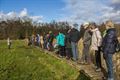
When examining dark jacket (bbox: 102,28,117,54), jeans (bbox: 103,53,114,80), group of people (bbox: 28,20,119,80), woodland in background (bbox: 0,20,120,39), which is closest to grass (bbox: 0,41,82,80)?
group of people (bbox: 28,20,119,80)

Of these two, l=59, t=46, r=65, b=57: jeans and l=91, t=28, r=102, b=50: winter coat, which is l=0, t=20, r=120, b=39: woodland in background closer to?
l=59, t=46, r=65, b=57: jeans

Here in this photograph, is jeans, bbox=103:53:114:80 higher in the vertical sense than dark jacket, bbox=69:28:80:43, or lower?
lower

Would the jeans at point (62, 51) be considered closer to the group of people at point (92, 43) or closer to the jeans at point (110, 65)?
the group of people at point (92, 43)

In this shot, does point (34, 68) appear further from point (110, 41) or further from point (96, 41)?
point (110, 41)

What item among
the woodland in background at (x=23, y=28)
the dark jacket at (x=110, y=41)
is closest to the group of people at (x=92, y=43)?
the dark jacket at (x=110, y=41)

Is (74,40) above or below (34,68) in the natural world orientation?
above

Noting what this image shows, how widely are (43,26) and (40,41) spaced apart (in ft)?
95.8

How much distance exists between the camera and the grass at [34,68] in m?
20.0

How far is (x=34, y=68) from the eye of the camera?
23.6 m

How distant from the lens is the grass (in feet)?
65.8

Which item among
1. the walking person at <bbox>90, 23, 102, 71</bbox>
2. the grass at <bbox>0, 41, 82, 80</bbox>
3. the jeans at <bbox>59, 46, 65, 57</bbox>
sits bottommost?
the grass at <bbox>0, 41, 82, 80</bbox>

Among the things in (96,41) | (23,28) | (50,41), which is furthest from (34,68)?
(23,28)

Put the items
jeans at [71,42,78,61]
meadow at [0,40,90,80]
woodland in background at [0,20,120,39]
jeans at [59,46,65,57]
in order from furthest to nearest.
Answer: woodland in background at [0,20,120,39], jeans at [59,46,65,57], jeans at [71,42,78,61], meadow at [0,40,90,80]

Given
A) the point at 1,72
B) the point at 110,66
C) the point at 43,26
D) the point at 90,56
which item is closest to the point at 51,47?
the point at 1,72
